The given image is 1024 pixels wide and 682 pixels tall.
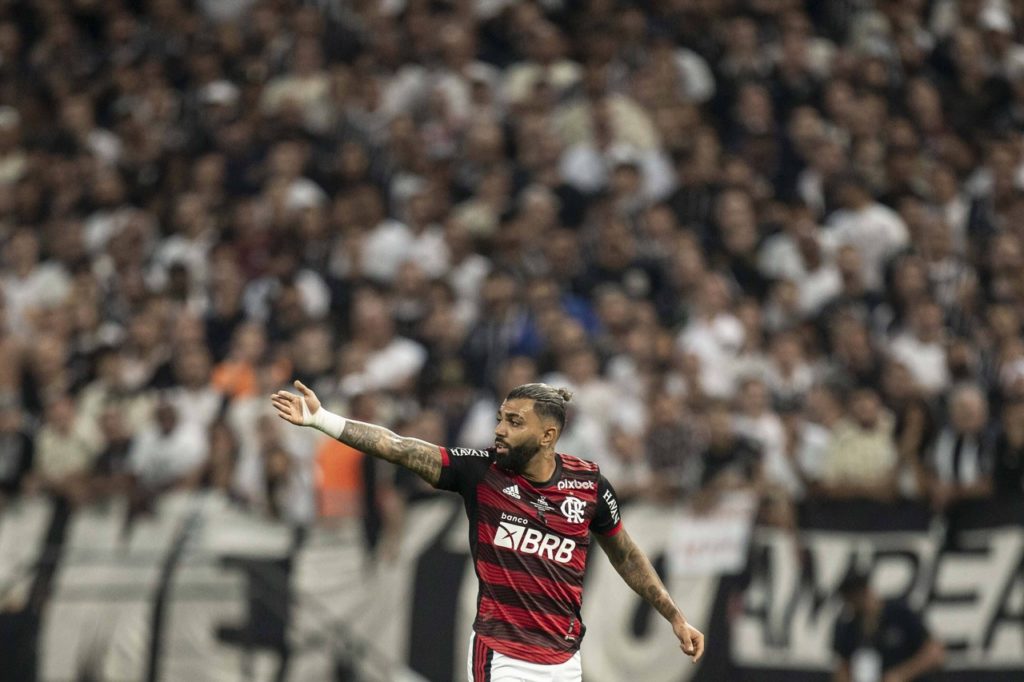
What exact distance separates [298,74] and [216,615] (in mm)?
7307

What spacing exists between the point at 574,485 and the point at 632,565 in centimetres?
64

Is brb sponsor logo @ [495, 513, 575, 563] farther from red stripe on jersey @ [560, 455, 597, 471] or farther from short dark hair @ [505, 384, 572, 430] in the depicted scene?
short dark hair @ [505, 384, 572, 430]

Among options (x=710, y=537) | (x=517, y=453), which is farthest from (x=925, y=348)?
(x=517, y=453)

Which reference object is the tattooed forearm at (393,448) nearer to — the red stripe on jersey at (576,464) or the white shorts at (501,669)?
the red stripe on jersey at (576,464)

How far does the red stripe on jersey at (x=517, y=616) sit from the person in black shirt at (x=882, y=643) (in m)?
4.67

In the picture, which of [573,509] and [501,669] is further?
[573,509]

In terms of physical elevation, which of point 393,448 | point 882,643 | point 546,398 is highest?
point 546,398

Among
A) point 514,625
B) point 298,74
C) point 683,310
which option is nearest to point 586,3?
point 298,74

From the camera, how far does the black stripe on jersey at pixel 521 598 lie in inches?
312

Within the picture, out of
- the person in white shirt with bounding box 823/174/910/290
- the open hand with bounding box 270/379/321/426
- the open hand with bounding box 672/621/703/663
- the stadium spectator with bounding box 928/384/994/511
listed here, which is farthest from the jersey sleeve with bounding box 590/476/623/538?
the person in white shirt with bounding box 823/174/910/290

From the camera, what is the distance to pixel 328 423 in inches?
296

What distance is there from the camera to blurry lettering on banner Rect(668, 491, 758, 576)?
12.4 m

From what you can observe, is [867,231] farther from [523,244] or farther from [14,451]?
[14,451]

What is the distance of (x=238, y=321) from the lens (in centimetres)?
1535
